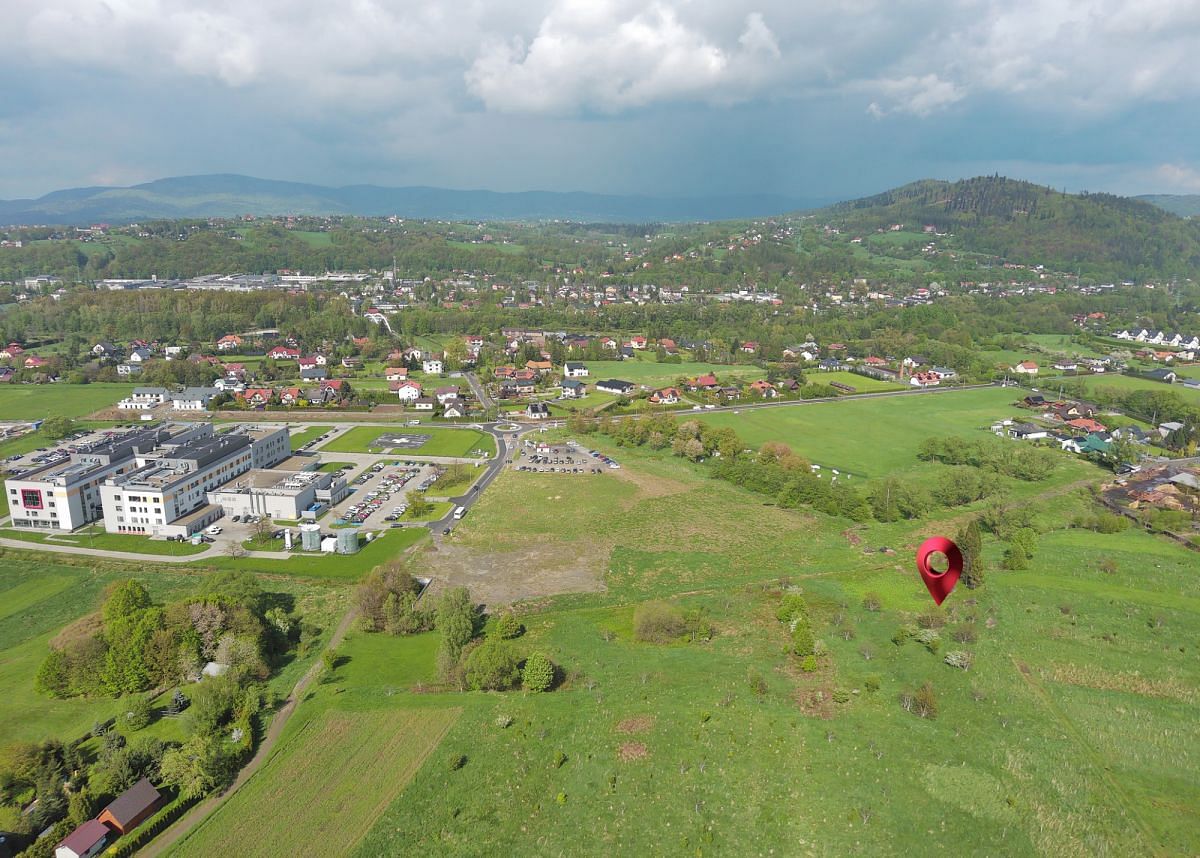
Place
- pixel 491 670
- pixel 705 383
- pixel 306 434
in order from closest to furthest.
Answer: pixel 491 670
pixel 306 434
pixel 705 383

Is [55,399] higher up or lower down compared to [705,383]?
lower down

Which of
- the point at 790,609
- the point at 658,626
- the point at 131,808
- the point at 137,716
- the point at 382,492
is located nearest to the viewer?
the point at 131,808

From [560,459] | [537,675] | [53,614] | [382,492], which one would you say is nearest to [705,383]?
[560,459]

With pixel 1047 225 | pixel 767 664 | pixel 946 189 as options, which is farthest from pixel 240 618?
pixel 946 189

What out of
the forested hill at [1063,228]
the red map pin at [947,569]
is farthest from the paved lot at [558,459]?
the forested hill at [1063,228]

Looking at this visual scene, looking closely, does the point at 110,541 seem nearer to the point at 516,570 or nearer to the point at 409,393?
the point at 516,570

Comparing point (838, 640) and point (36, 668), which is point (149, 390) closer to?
point (36, 668)

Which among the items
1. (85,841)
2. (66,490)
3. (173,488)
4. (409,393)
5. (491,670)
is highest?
(173,488)

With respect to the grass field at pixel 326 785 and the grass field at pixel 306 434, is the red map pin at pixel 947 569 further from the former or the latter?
the grass field at pixel 306 434
